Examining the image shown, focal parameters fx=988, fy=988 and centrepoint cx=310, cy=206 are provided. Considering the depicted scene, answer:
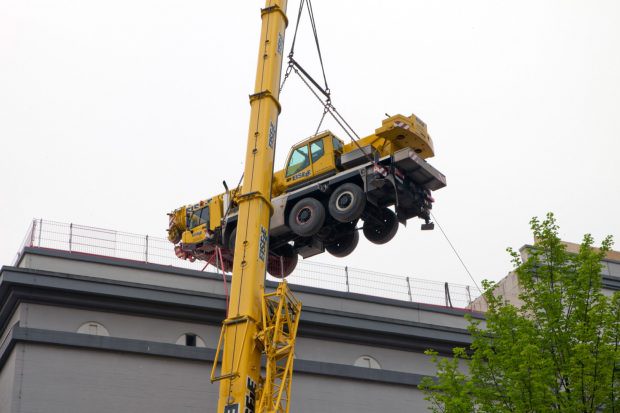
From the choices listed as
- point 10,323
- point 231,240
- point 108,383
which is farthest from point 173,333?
point 10,323

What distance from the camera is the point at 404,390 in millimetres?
28656

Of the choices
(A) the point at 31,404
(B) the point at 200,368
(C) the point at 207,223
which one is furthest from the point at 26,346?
(C) the point at 207,223

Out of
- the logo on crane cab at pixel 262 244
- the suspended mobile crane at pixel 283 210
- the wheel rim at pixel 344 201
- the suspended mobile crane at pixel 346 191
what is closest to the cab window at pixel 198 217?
the suspended mobile crane at pixel 283 210

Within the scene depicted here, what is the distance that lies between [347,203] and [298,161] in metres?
3.07

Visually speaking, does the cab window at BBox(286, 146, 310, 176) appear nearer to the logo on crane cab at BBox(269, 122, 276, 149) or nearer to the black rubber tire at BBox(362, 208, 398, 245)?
the black rubber tire at BBox(362, 208, 398, 245)

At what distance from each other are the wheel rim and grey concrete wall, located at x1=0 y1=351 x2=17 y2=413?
941cm

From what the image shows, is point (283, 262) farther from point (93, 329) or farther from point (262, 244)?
point (262, 244)

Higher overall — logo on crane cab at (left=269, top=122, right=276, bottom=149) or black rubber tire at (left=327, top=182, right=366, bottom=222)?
logo on crane cab at (left=269, top=122, right=276, bottom=149)

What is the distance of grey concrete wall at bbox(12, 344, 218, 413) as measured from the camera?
80.9 feet

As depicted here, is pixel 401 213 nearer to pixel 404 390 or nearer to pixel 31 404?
pixel 404 390

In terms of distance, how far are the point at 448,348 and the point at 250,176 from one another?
9751mm

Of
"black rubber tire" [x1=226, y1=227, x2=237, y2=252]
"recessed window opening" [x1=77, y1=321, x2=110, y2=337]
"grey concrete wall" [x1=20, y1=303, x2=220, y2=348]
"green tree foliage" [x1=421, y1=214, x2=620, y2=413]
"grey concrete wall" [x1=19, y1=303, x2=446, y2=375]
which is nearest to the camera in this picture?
"green tree foliage" [x1=421, y1=214, x2=620, y2=413]

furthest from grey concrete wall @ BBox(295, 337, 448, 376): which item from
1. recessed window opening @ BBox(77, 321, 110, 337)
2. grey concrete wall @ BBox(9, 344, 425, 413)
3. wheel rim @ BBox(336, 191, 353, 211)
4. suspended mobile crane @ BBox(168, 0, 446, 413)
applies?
recessed window opening @ BBox(77, 321, 110, 337)

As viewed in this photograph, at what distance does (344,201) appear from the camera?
27.3 metres
